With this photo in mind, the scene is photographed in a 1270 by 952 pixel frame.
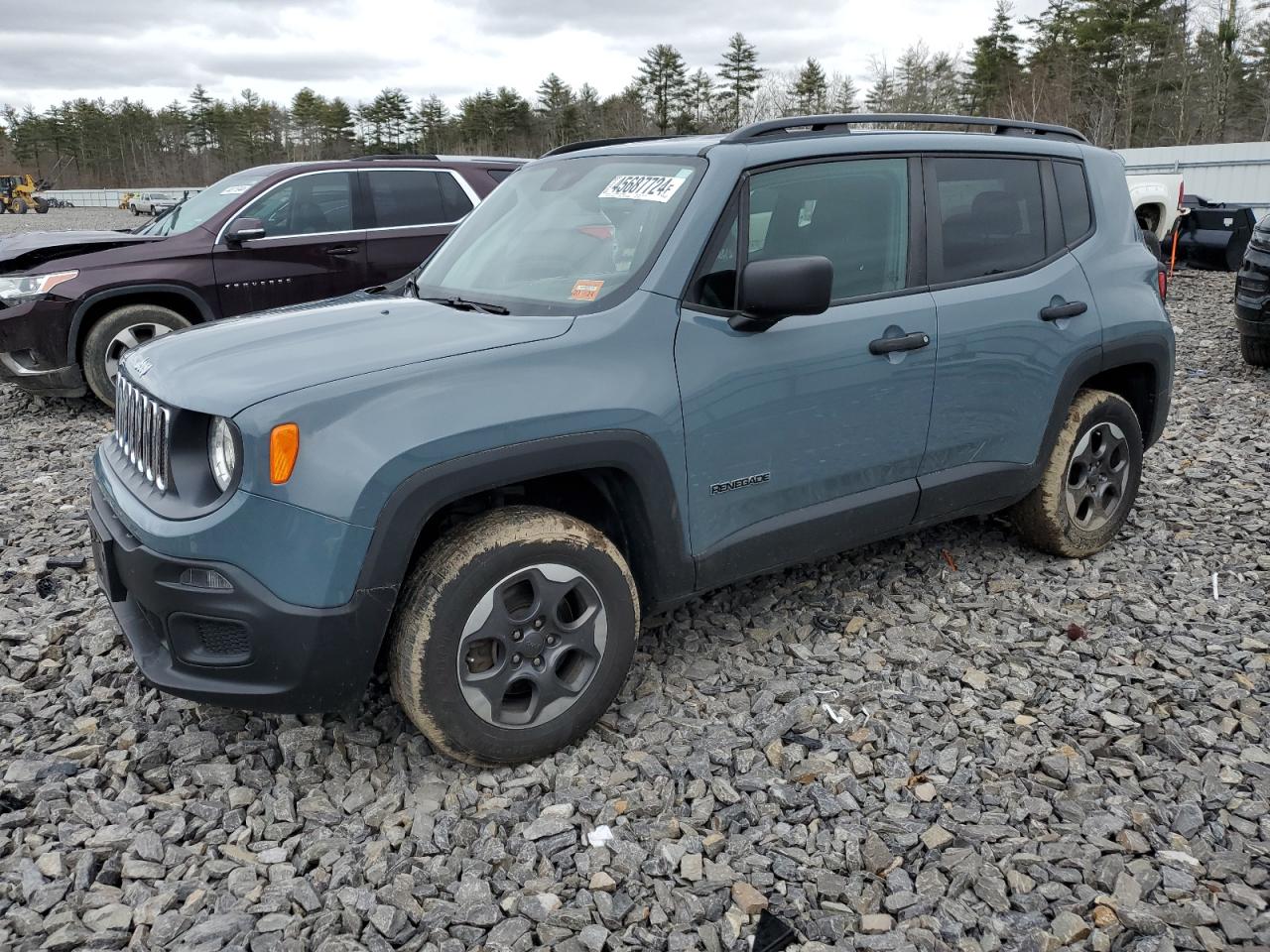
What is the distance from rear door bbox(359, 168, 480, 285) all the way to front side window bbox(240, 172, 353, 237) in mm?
193

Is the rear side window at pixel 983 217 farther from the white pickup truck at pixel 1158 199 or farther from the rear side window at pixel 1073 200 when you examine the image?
the white pickup truck at pixel 1158 199

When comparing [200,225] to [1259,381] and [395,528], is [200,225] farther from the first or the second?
[1259,381]

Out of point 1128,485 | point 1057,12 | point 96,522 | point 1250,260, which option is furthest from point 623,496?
point 1057,12

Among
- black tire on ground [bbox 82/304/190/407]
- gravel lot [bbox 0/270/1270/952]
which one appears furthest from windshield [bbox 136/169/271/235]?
gravel lot [bbox 0/270/1270/952]

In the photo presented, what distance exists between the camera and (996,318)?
3865 mm

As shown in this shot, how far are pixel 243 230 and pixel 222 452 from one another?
17.8 ft

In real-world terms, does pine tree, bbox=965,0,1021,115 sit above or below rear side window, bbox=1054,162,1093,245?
Answer: above

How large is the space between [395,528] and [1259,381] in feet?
27.0

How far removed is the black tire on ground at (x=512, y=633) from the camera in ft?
9.13

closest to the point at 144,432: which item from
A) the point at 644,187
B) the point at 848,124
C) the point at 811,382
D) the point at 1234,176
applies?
the point at 644,187

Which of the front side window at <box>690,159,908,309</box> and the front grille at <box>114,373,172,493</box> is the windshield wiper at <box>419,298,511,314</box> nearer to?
the front side window at <box>690,159,908,309</box>

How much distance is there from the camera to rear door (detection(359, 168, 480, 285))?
26.3 feet

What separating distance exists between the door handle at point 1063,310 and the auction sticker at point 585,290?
6.32ft

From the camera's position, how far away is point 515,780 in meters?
3.01
